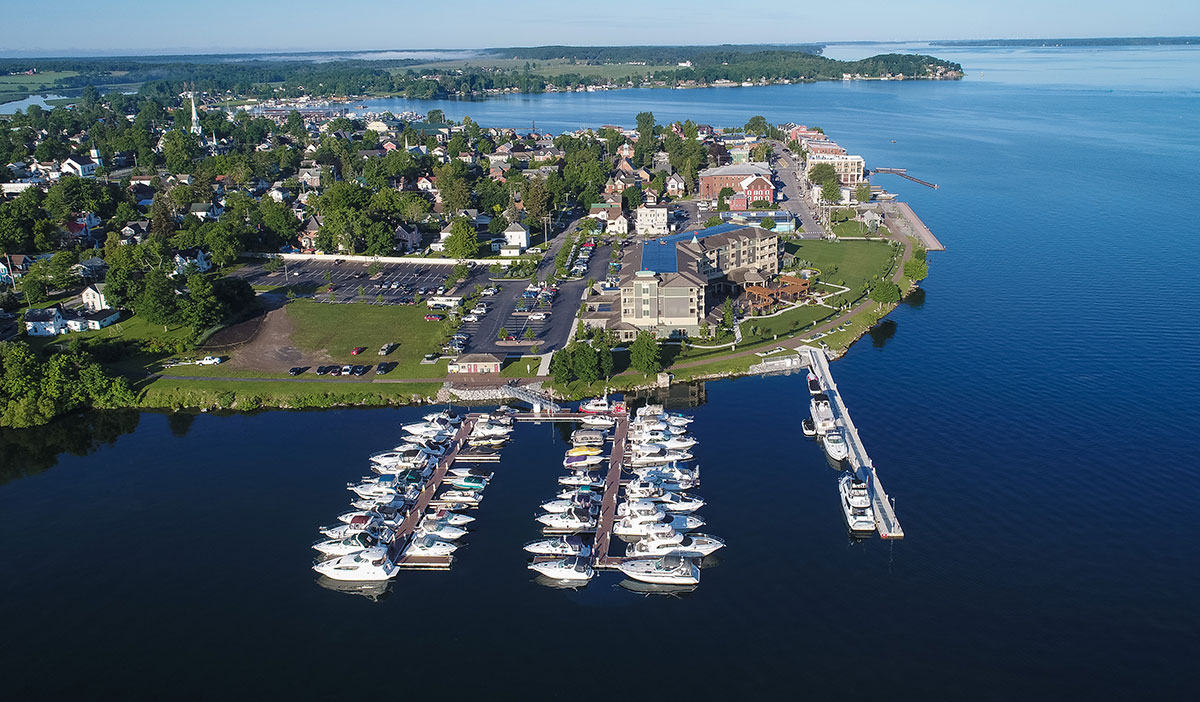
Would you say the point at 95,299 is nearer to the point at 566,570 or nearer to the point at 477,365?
the point at 477,365

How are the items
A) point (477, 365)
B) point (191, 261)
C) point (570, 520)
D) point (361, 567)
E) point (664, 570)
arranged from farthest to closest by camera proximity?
point (191, 261) < point (477, 365) < point (570, 520) < point (361, 567) < point (664, 570)

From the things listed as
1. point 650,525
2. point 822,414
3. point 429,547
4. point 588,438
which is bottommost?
point 429,547

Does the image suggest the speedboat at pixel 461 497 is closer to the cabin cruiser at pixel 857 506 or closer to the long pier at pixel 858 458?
the cabin cruiser at pixel 857 506

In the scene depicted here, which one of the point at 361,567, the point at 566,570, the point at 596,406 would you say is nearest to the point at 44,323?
the point at 361,567

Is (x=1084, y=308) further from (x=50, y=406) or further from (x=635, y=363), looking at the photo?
(x=50, y=406)

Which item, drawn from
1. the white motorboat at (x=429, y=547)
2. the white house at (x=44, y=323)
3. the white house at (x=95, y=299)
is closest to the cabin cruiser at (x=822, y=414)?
the white motorboat at (x=429, y=547)

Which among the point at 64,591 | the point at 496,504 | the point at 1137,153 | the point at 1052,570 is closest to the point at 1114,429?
the point at 1052,570

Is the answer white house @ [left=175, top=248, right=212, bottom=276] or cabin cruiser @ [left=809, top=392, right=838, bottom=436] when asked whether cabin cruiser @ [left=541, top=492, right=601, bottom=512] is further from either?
white house @ [left=175, top=248, right=212, bottom=276]
